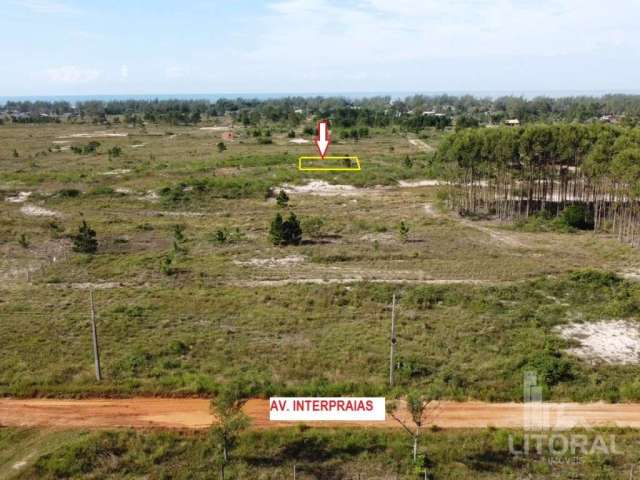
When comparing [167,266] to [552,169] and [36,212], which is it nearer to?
[36,212]

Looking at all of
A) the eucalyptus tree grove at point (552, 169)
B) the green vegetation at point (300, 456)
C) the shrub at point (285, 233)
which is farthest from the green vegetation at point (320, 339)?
the eucalyptus tree grove at point (552, 169)

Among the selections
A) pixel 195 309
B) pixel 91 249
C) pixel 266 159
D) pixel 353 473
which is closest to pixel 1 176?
pixel 266 159

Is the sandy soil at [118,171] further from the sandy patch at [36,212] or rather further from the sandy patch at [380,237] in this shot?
the sandy patch at [380,237]

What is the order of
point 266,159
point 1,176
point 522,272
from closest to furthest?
point 522,272, point 1,176, point 266,159

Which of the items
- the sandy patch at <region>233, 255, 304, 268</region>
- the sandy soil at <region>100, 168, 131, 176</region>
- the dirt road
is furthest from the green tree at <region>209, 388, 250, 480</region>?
the sandy soil at <region>100, 168, 131, 176</region>

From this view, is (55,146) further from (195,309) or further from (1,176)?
(195,309)
